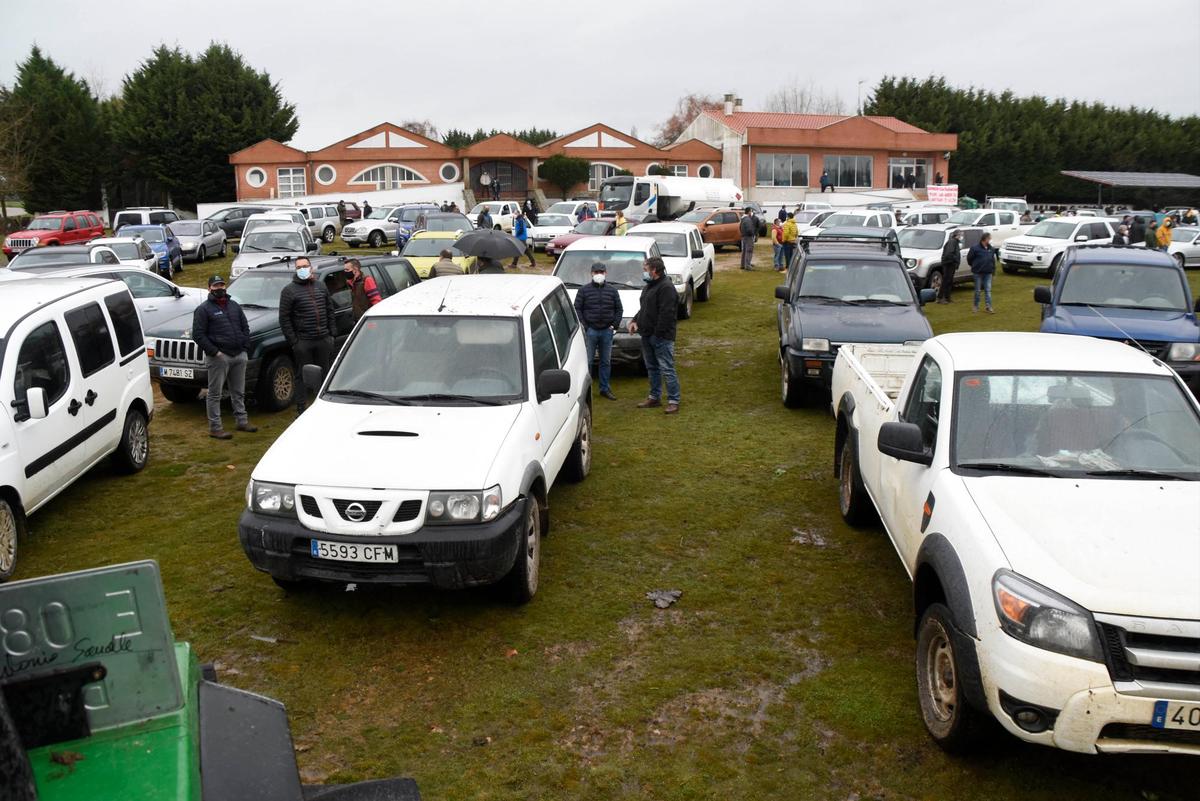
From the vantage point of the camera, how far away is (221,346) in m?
9.83

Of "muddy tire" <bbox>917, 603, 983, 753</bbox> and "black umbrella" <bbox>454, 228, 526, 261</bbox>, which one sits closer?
"muddy tire" <bbox>917, 603, 983, 753</bbox>

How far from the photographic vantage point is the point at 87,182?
52.1 metres

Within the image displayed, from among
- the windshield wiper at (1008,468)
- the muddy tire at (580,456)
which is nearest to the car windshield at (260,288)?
the muddy tire at (580,456)

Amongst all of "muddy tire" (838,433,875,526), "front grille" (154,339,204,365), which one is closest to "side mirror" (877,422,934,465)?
"muddy tire" (838,433,875,526)

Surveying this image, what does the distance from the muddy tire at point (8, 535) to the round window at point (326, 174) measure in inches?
1864

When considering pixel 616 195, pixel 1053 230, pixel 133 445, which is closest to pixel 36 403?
pixel 133 445

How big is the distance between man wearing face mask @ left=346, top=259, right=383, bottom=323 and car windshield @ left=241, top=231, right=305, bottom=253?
9573mm

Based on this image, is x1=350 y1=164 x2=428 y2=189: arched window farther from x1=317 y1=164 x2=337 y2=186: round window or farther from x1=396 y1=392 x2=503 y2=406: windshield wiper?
x1=396 y1=392 x2=503 y2=406: windshield wiper

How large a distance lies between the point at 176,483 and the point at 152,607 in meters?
7.19

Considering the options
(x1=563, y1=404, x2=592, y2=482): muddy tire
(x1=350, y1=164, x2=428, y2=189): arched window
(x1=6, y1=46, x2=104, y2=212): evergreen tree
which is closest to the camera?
(x1=563, y1=404, x2=592, y2=482): muddy tire

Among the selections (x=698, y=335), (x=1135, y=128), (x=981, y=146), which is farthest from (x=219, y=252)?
(x=1135, y=128)

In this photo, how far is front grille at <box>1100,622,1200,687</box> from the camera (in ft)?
11.4

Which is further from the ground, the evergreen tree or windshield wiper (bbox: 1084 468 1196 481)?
the evergreen tree

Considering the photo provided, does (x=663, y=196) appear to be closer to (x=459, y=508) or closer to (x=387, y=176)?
(x=387, y=176)
